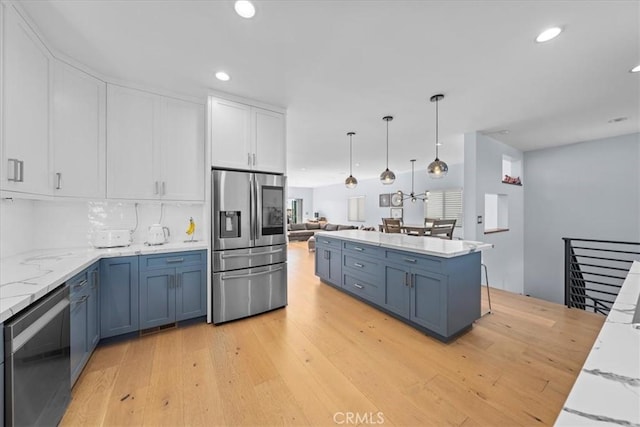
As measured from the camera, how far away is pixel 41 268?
1.65m

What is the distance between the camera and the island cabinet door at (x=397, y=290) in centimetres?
261

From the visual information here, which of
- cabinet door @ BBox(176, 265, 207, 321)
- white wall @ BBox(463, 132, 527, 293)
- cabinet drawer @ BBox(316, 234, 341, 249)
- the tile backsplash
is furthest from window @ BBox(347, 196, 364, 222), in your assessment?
cabinet door @ BBox(176, 265, 207, 321)

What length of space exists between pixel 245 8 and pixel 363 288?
3078 mm

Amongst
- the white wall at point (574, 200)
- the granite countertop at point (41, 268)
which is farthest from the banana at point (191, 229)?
the white wall at point (574, 200)

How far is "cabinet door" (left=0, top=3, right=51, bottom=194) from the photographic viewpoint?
5.06 ft

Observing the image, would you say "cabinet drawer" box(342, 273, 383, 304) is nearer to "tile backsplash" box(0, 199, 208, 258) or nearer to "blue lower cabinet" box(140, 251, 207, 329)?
"blue lower cabinet" box(140, 251, 207, 329)

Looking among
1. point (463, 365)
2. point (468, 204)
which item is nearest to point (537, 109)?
point (468, 204)

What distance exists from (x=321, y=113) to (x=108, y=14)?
2.22 m

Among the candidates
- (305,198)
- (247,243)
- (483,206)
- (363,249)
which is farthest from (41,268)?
(305,198)

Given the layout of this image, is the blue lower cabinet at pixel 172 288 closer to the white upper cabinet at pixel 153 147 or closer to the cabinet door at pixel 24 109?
the white upper cabinet at pixel 153 147

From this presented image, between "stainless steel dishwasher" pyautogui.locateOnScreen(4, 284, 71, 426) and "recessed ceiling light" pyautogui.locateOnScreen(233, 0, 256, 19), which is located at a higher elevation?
"recessed ceiling light" pyautogui.locateOnScreen(233, 0, 256, 19)

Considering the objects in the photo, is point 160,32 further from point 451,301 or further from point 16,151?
point 451,301

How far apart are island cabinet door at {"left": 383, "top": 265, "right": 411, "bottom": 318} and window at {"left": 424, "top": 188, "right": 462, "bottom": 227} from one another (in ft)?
15.5

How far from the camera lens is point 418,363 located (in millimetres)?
2037
